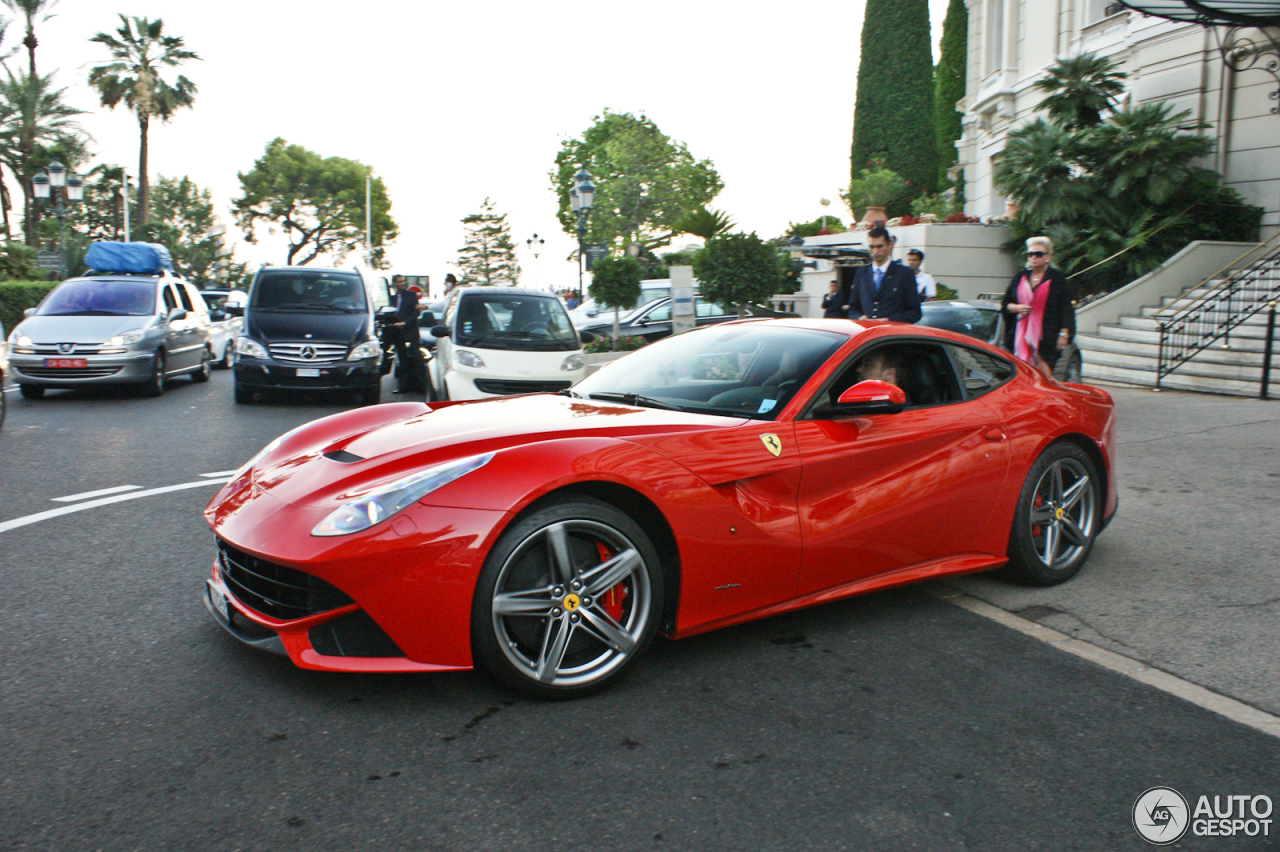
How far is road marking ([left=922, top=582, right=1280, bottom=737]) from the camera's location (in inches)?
129

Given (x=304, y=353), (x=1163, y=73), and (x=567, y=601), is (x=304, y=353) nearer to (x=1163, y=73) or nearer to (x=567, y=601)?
(x=567, y=601)

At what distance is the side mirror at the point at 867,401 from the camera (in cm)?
385

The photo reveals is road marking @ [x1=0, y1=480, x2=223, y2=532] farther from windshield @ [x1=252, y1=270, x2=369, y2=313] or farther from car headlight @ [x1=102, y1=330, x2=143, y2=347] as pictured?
windshield @ [x1=252, y1=270, x2=369, y2=313]

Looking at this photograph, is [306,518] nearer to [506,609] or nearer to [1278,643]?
[506,609]

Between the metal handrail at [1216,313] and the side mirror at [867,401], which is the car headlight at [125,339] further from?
the metal handrail at [1216,313]

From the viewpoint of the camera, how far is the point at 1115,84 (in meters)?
19.9

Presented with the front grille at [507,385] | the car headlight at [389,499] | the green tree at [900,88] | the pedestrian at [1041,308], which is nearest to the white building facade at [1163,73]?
the green tree at [900,88]

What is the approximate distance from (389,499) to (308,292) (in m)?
11.3

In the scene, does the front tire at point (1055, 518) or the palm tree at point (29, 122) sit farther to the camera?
the palm tree at point (29, 122)

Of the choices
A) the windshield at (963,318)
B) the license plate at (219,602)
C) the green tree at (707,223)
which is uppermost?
the green tree at (707,223)

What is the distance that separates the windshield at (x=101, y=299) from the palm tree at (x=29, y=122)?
3114 centimetres

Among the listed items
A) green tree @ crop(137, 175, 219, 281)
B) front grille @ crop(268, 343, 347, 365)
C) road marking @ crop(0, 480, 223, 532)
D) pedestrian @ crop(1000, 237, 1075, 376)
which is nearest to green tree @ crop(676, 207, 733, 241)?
front grille @ crop(268, 343, 347, 365)

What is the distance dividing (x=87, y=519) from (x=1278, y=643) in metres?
6.22

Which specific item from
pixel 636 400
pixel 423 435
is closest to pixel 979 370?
pixel 636 400
